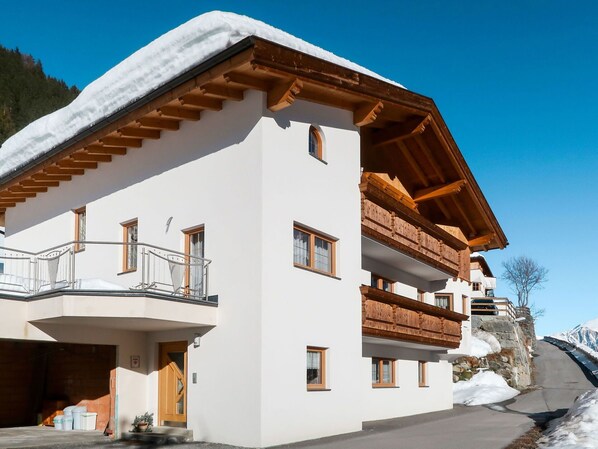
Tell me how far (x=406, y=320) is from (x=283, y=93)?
8.43 meters

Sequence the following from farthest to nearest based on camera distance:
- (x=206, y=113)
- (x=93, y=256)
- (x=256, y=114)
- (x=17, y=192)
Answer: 1. (x=17, y=192)
2. (x=93, y=256)
3. (x=206, y=113)
4. (x=256, y=114)

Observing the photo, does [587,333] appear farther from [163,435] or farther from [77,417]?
[163,435]

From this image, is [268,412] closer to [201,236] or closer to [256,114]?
[201,236]

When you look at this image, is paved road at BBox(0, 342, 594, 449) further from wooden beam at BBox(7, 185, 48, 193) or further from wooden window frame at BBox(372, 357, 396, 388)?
wooden beam at BBox(7, 185, 48, 193)

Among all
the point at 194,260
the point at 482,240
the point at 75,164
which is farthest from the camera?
the point at 482,240

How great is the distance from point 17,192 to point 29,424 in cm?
697

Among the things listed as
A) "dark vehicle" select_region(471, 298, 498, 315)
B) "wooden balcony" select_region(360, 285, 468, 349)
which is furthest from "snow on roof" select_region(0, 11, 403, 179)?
"dark vehicle" select_region(471, 298, 498, 315)

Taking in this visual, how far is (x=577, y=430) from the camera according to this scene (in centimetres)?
1393

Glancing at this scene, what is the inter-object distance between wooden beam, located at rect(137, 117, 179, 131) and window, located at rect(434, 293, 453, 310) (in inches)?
545

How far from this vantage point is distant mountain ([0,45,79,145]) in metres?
55.1

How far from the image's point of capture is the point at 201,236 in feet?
52.2

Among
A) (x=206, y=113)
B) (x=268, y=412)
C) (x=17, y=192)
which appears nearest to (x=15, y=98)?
(x=17, y=192)

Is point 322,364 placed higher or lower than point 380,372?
higher


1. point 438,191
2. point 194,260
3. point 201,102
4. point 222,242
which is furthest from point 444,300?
point 201,102
